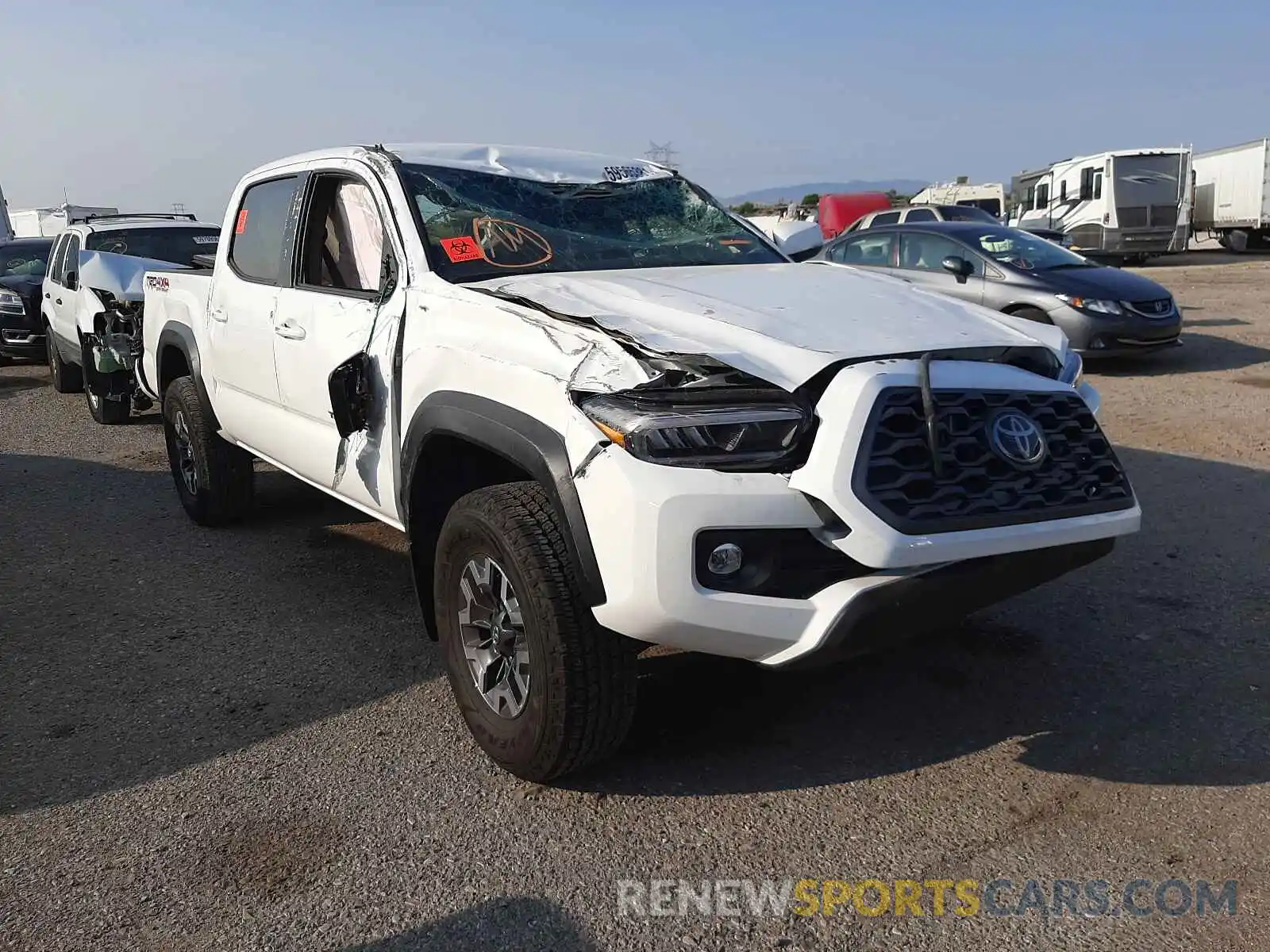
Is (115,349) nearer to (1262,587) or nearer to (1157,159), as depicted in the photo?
(1262,587)

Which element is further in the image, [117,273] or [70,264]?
[70,264]

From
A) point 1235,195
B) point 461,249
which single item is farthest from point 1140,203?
point 461,249

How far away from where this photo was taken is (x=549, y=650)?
9.23ft

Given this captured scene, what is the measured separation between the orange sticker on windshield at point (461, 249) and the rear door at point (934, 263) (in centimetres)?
729

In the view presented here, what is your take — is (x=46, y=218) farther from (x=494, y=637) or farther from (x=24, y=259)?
(x=494, y=637)

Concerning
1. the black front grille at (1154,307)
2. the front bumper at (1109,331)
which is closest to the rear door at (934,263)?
the front bumper at (1109,331)

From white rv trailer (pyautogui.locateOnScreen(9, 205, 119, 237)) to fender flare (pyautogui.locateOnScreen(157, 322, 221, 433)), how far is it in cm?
2834

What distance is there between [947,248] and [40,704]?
9.03 meters

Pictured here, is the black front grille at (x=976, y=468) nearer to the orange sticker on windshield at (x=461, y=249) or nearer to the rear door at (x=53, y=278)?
the orange sticker on windshield at (x=461, y=249)

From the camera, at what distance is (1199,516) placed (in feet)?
18.1

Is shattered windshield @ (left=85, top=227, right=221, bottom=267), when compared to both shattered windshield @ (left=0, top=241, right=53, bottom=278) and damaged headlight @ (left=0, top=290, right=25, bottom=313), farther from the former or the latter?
shattered windshield @ (left=0, top=241, right=53, bottom=278)

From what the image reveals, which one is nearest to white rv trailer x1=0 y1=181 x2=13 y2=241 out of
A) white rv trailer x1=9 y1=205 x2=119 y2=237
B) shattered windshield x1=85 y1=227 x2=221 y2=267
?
white rv trailer x1=9 y1=205 x2=119 y2=237

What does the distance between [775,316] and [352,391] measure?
1637 millimetres

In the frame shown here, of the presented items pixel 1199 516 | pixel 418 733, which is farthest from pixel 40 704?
pixel 1199 516
